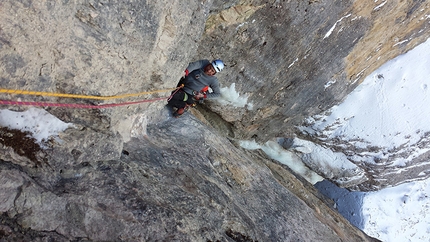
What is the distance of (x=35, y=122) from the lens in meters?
3.82

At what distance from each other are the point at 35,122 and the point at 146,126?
2558mm

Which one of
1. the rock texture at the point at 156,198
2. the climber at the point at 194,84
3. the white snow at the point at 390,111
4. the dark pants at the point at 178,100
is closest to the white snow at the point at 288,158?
the white snow at the point at 390,111

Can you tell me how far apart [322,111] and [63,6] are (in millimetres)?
11335

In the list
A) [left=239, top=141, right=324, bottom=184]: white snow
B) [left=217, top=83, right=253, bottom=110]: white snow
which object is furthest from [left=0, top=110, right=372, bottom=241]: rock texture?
[left=239, top=141, right=324, bottom=184]: white snow

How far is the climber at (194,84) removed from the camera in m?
7.43

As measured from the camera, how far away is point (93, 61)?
419cm

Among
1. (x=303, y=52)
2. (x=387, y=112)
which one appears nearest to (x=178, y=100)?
(x=303, y=52)

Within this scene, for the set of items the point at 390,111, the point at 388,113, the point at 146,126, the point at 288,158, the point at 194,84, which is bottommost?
the point at 146,126

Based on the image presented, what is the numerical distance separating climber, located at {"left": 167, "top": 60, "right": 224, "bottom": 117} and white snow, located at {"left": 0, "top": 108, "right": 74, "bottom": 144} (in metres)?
3.42

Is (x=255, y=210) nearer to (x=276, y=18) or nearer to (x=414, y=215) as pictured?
(x=276, y=18)

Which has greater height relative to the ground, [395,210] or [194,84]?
[395,210]

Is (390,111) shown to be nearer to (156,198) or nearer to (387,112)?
(387,112)

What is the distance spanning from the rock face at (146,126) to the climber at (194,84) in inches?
17.6

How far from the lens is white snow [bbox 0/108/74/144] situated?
11.8 ft
